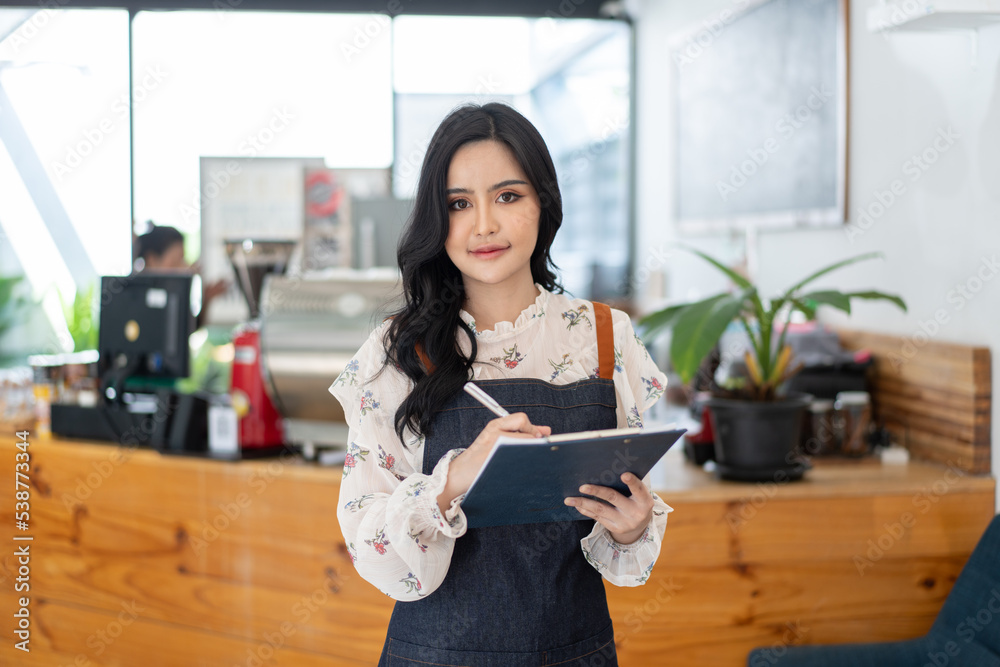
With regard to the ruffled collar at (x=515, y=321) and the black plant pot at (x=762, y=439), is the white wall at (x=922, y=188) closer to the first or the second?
the black plant pot at (x=762, y=439)

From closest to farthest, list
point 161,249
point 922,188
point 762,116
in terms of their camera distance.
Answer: point 922,188, point 762,116, point 161,249

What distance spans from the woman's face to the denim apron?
18 cm

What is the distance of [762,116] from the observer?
336 centimetres

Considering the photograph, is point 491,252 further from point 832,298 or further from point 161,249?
point 161,249

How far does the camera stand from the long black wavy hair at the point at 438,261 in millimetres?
→ 1227

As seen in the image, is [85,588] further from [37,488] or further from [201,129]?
[201,129]

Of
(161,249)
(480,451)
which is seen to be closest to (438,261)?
(480,451)

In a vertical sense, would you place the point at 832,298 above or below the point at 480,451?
above

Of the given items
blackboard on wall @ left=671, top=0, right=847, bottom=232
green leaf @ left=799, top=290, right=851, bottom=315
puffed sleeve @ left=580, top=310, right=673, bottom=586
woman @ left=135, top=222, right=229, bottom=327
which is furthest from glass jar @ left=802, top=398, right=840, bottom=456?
woman @ left=135, top=222, right=229, bottom=327

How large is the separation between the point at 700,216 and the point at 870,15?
1.89 meters

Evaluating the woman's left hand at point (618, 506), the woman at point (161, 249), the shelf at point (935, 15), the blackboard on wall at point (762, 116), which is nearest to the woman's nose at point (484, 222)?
the woman's left hand at point (618, 506)

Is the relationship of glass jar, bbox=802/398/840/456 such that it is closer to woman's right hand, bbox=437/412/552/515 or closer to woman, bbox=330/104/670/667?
woman, bbox=330/104/670/667

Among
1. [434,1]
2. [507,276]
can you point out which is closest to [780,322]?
[507,276]

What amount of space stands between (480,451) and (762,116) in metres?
2.68
